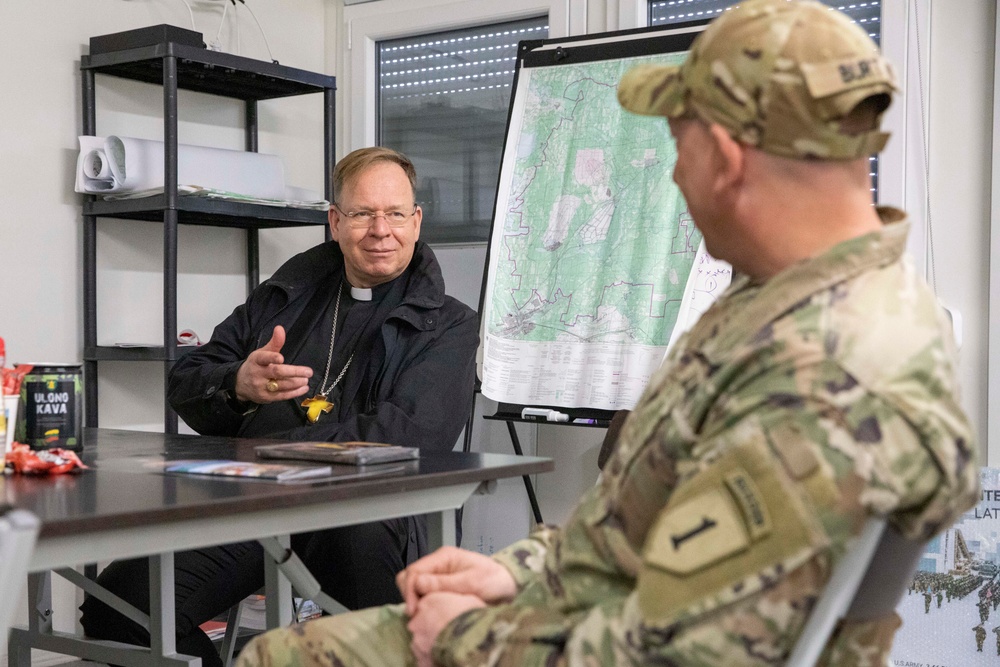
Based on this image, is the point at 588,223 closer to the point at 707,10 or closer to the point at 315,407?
the point at 707,10

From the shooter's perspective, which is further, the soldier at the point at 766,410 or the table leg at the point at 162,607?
the table leg at the point at 162,607

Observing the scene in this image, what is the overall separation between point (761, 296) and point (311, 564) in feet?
4.72

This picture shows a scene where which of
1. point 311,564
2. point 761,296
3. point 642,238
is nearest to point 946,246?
point 642,238

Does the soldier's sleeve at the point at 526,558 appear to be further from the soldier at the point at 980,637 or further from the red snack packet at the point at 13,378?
the soldier at the point at 980,637

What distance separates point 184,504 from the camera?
1212 mm

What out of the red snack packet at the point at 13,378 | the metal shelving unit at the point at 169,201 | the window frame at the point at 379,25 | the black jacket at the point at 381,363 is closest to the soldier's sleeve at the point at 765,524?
the red snack packet at the point at 13,378

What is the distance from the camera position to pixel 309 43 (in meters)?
4.01

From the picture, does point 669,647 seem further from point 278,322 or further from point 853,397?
point 278,322

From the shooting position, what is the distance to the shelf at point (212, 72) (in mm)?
3145

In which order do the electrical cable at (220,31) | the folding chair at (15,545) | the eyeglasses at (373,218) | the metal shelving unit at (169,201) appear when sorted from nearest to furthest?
the folding chair at (15,545), the eyeglasses at (373,218), the metal shelving unit at (169,201), the electrical cable at (220,31)

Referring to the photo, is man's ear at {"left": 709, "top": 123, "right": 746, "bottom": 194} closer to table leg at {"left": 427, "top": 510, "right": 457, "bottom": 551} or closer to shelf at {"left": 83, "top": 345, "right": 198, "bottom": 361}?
table leg at {"left": 427, "top": 510, "right": 457, "bottom": 551}

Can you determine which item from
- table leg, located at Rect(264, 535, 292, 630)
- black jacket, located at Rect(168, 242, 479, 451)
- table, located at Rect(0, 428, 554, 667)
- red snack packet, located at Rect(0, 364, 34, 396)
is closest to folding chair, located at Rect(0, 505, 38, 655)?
table, located at Rect(0, 428, 554, 667)

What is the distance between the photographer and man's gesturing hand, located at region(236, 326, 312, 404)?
2.08m

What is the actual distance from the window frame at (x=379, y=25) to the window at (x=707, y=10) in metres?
0.38
